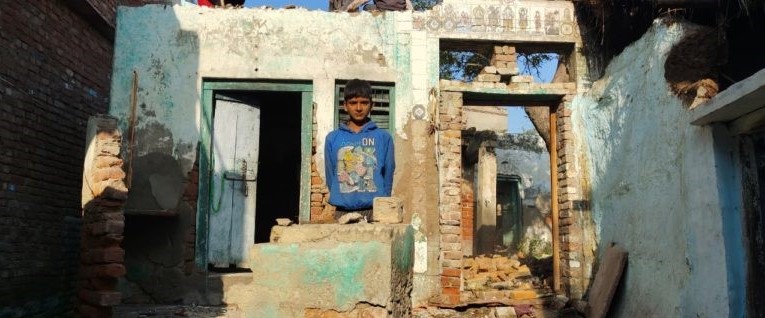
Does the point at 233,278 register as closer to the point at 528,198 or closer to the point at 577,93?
the point at 577,93

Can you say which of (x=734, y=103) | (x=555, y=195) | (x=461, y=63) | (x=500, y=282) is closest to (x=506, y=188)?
(x=461, y=63)

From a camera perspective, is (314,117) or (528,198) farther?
(528,198)

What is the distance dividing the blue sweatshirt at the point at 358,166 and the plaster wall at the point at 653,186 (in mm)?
2298

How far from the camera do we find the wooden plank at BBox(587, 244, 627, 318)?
20.6ft

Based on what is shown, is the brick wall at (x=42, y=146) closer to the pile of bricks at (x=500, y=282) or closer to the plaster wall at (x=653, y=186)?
the pile of bricks at (x=500, y=282)

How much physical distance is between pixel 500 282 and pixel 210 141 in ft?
13.2

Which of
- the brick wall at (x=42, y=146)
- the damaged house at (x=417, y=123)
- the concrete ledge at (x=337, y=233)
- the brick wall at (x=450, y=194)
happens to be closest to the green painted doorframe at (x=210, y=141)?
the damaged house at (x=417, y=123)

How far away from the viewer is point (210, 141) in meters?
7.18

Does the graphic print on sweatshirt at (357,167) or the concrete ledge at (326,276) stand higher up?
the graphic print on sweatshirt at (357,167)

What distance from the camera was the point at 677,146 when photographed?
5.27 meters

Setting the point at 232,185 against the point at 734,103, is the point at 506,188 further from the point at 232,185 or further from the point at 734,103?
the point at 734,103

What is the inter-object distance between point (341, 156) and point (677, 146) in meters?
2.73

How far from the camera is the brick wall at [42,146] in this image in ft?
21.9

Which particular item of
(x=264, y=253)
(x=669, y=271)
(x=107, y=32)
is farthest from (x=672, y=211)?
(x=107, y=32)
